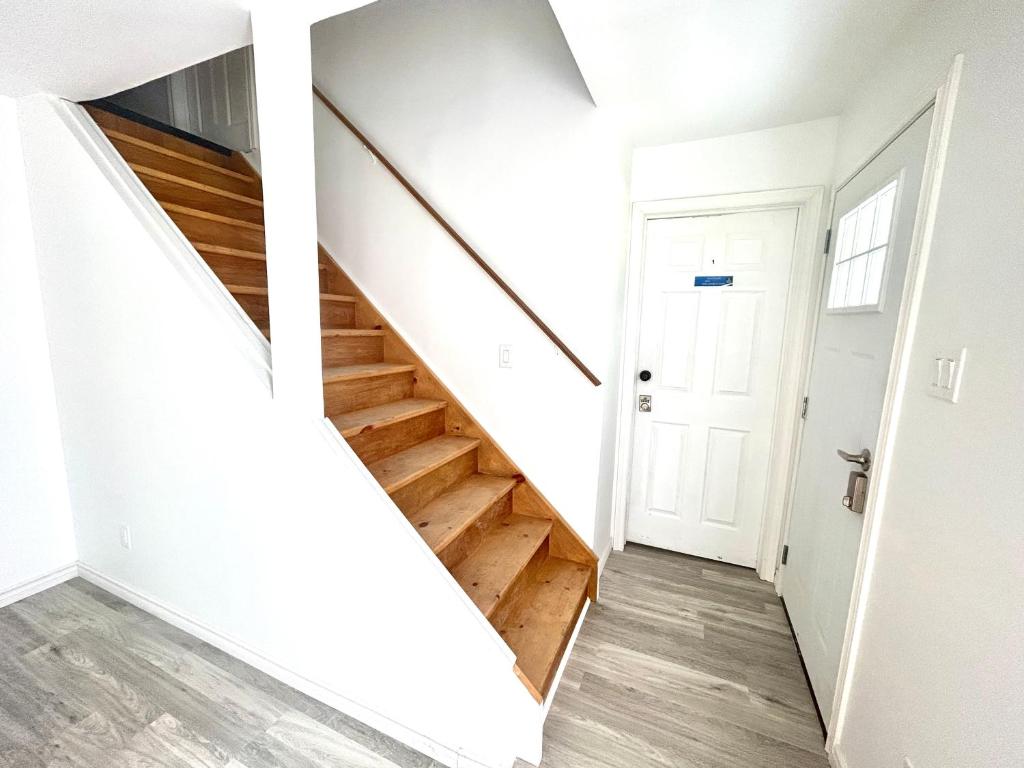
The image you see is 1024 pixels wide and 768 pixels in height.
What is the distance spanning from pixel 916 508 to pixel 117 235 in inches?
104

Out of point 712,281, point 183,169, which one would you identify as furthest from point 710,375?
point 183,169

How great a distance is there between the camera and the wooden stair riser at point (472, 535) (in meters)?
1.56

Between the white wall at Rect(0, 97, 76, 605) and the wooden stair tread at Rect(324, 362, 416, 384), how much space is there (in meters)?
1.31

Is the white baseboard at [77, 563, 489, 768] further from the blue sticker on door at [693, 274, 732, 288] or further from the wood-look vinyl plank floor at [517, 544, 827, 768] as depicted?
the blue sticker on door at [693, 274, 732, 288]

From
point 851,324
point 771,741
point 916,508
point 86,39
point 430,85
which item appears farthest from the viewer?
point 430,85

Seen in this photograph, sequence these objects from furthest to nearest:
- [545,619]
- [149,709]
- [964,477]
Result: 1. [545,619]
2. [149,709]
3. [964,477]

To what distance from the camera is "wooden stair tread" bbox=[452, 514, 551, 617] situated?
4.87 ft

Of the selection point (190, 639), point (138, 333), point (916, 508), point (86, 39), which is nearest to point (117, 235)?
point (138, 333)

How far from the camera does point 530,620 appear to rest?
→ 1.65 meters

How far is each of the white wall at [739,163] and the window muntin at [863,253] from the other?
0.38 metres

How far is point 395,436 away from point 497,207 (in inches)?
47.6

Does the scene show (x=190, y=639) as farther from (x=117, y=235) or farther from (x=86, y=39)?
(x=86, y=39)

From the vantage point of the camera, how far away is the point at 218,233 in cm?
205

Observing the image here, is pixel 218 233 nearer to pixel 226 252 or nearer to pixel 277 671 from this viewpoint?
pixel 226 252
